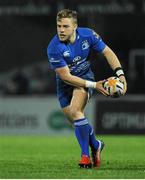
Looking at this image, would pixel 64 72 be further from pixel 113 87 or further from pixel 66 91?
pixel 113 87

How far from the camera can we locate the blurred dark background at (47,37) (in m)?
22.2

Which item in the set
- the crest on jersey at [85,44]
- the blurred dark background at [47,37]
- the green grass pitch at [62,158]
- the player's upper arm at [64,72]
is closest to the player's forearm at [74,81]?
the player's upper arm at [64,72]

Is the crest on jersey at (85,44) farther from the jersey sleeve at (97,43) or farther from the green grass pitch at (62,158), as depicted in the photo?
the green grass pitch at (62,158)

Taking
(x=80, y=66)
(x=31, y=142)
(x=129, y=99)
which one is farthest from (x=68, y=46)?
(x=129, y=99)

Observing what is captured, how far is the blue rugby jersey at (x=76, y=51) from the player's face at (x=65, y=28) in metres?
0.11

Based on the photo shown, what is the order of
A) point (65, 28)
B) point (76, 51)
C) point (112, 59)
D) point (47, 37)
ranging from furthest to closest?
point (47, 37) < point (112, 59) < point (76, 51) < point (65, 28)

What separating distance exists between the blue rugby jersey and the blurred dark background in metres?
10.4

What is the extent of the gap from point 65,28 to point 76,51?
406 mm

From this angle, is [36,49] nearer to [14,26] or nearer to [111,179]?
[14,26]

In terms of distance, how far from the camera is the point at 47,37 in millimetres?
23031

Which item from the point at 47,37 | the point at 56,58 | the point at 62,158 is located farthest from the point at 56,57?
the point at 47,37

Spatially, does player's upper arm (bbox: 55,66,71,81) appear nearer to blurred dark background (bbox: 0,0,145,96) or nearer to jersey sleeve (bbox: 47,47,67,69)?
jersey sleeve (bbox: 47,47,67,69)

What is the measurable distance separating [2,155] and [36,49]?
9.44 m

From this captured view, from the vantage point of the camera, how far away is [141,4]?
72.7 ft
